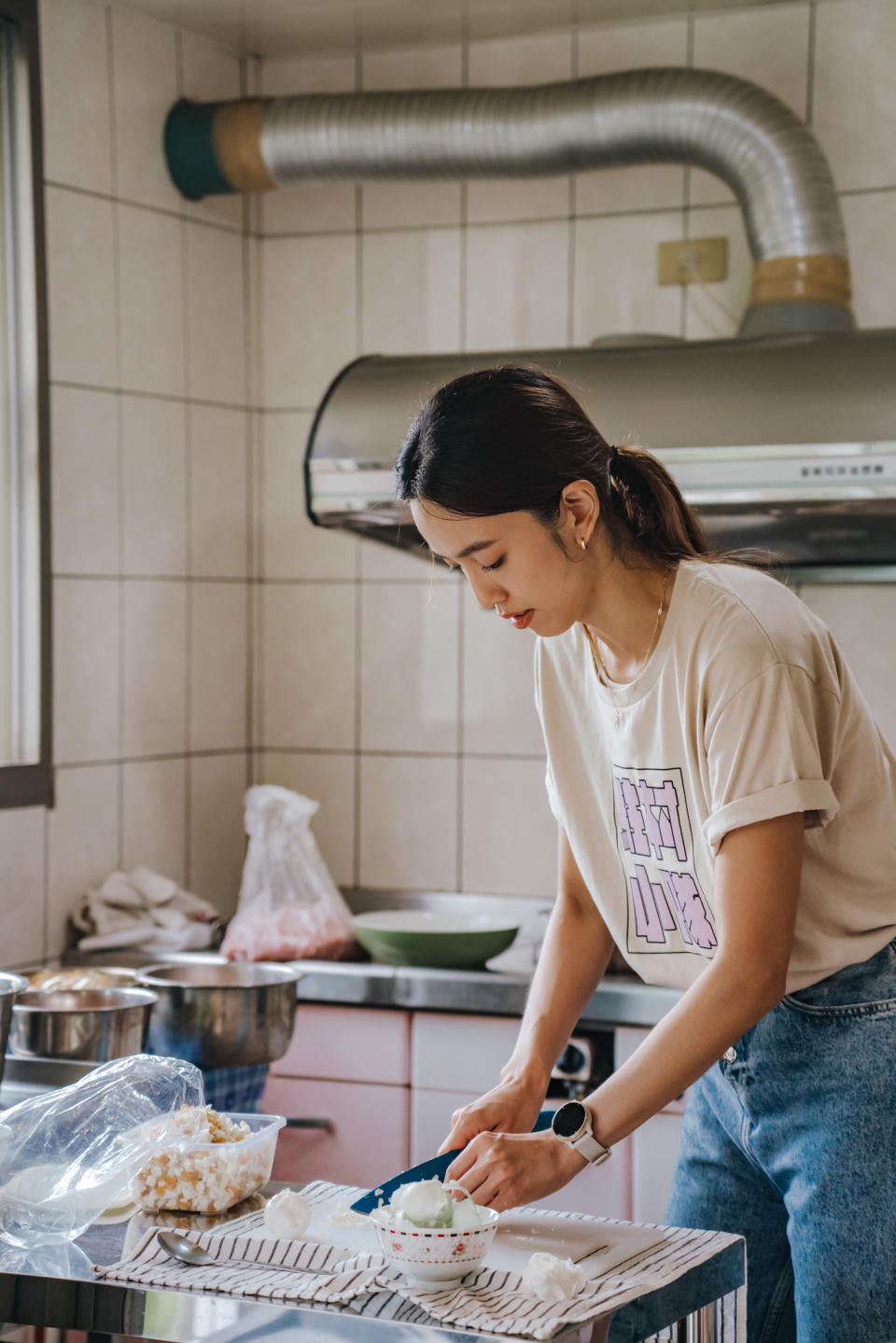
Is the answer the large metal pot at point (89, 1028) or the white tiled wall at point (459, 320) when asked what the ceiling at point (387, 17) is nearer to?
the white tiled wall at point (459, 320)

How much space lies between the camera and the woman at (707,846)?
1.22 meters

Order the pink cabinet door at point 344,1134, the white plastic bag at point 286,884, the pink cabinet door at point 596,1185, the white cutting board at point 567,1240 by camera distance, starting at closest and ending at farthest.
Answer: the white cutting board at point 567,1240 < the pink cabinet door at point 596,1185 < the pink cabinet door at point 344,1134 < the white plastic bag at point 286,884

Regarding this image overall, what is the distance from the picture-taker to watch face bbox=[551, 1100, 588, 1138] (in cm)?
121

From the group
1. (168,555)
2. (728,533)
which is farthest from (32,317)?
(728,533)

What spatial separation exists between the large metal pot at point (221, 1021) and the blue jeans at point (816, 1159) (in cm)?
63

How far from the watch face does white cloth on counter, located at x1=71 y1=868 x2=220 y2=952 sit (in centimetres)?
144

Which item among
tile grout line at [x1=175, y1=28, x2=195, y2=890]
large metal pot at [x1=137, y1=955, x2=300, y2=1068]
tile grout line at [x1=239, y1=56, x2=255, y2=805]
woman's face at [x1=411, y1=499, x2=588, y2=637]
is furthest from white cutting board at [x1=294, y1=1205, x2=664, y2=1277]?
tile grout line at [x1=239, y1=56, x2=255, y2=805]

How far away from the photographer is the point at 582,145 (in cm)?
257

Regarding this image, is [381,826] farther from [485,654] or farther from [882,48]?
[882,48]

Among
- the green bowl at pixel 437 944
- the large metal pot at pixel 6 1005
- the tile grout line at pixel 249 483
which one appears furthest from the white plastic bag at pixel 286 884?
the large metal pot at pixel 6 1005

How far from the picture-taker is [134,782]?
274 cm

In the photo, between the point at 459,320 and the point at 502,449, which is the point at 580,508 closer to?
the point at 502,449

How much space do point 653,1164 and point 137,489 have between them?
4.88 feet

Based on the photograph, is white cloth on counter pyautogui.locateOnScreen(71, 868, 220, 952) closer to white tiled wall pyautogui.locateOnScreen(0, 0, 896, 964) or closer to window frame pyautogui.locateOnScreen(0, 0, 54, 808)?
white tiled wall pyautogui.locateOnScreen(0, 0, 896, 964)
